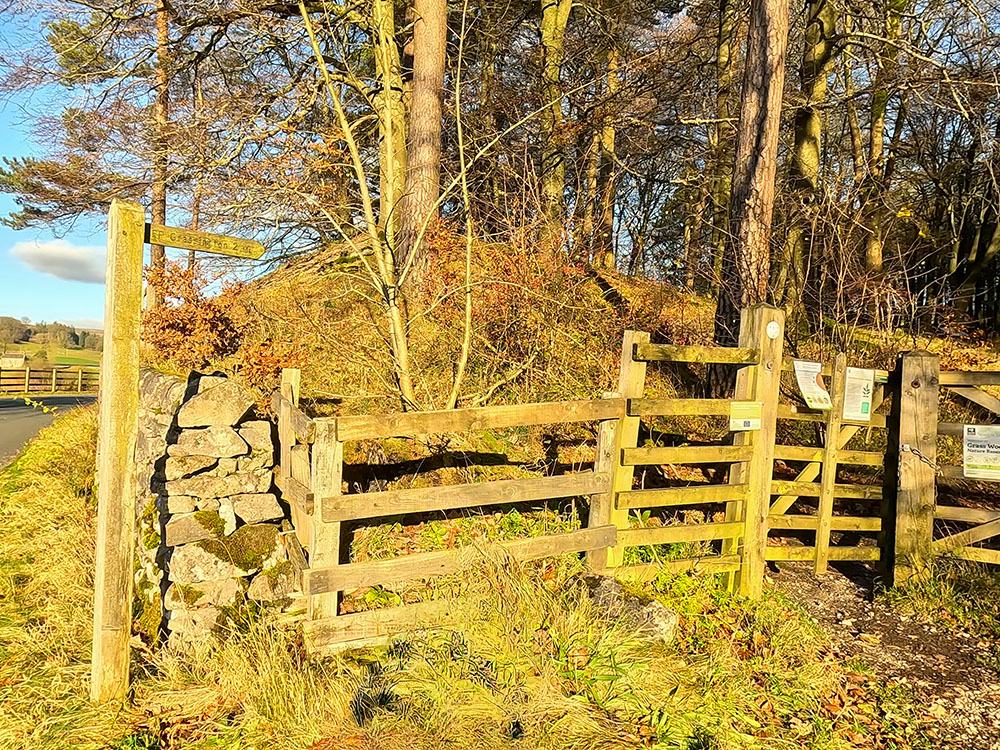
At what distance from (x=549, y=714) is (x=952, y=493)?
628 centimetres

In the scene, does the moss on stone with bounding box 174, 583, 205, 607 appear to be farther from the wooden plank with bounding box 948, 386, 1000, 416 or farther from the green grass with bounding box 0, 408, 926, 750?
the wooden plank with bounding box 948, 386, 1000, 416

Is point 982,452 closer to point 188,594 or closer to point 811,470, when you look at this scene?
point 811,470

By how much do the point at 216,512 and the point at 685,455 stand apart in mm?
3604

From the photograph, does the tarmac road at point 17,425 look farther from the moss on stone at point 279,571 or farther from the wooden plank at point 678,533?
the wooden plank at point 678,533

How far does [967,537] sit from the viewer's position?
216 inches

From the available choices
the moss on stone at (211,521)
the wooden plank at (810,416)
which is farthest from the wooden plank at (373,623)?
the wooden plank at (810,416)

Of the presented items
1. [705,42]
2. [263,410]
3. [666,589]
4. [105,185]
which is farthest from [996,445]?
[105,185]

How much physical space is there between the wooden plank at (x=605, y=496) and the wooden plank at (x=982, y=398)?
3.05 m

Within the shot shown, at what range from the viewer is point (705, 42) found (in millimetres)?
14477

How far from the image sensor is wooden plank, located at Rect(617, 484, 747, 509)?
500 cm

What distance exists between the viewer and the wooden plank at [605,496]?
496 cm

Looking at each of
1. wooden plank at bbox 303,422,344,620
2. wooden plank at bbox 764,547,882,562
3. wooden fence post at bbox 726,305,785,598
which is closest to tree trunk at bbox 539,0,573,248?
wooden fence post at bbox 726,305,785,598

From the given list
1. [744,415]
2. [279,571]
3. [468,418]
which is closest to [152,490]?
[279,571]

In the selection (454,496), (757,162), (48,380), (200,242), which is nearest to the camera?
(200,242)
